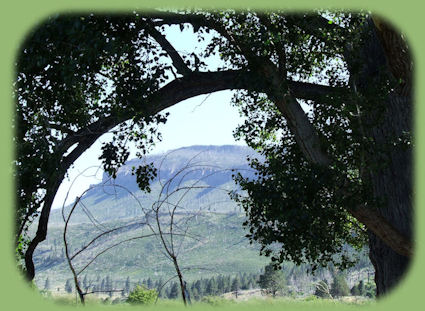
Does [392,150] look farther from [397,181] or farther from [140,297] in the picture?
[140,297]

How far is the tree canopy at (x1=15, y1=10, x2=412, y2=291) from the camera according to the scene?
951 cm

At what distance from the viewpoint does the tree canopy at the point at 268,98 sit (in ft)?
31.2

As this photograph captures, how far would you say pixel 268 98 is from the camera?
34.8 feet

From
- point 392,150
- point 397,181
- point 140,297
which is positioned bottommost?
point 140,297

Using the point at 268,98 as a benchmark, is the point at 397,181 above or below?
below

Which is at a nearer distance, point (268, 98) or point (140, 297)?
point (268, 98)

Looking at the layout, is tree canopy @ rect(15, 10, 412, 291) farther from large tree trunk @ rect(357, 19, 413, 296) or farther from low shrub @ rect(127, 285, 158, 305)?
low shrub @ rect(127, 285, 158, 305)

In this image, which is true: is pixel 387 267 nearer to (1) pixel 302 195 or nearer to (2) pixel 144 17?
(1) pixel 302 195

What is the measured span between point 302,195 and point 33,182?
4.45 m

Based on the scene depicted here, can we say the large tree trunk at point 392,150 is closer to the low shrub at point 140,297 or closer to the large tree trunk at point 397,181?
the large tree trunk at point 397,181

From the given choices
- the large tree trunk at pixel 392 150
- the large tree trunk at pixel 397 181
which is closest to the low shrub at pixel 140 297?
the large tree trunk at pixel 392 150

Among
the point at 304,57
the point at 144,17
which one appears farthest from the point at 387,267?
the point at 144,17

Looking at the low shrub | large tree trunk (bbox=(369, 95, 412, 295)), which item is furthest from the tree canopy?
the low shrub

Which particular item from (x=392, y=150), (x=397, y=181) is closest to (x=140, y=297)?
(x=397, y=181)
